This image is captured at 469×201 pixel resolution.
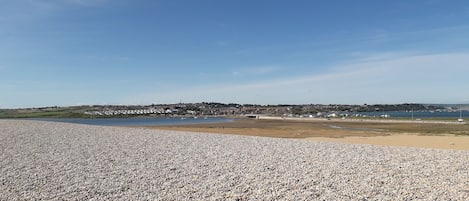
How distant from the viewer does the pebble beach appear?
10539mm

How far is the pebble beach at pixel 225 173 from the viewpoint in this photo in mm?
10539

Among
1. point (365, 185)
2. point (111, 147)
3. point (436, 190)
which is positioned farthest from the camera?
point (111, 147)

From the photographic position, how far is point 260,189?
36.4 feet

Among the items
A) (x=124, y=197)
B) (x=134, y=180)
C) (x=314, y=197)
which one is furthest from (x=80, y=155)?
(x=314, y=197)

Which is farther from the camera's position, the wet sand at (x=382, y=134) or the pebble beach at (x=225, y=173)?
the wet sand at (x=382, y=134)

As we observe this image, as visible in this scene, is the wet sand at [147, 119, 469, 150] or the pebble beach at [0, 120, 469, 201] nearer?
the pebble beach at [0, 120, 469, 201]

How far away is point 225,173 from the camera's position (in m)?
13.8

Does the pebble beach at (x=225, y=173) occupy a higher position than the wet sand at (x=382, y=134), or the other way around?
the pebble beach at (x=225, y=173)

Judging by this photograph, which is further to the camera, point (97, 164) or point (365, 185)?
point (97, 164)

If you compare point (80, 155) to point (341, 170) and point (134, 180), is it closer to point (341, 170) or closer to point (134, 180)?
point (134, 180)

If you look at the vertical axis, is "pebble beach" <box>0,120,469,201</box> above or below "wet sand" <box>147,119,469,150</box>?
above

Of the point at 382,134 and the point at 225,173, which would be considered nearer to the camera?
the point at 225,173

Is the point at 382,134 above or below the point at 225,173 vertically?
below

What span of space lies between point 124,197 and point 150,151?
981 centimetres
